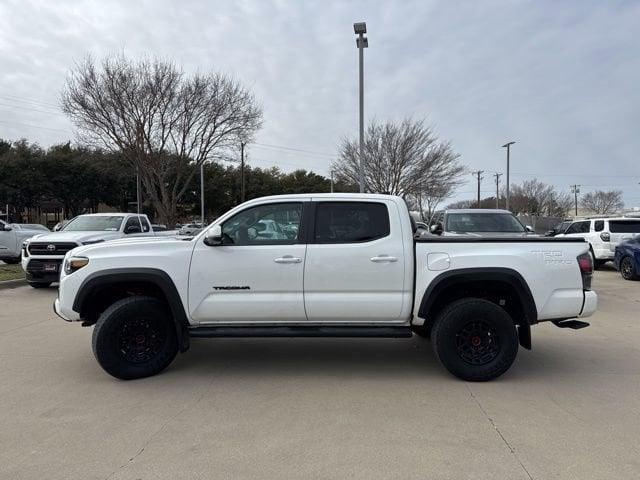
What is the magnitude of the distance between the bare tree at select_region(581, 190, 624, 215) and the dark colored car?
8055 cm

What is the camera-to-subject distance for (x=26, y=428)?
13.3 feet

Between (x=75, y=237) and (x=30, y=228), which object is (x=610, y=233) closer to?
(x=75, y=237)

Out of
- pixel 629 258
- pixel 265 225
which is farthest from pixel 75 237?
pixel 629 258

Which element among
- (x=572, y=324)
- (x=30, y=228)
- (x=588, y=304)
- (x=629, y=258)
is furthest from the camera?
(x=30, y=228)

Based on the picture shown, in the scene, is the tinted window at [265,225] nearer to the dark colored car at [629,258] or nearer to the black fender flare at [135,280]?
the black fender flare at [135,280]

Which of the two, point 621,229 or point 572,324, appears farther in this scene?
point 621,229

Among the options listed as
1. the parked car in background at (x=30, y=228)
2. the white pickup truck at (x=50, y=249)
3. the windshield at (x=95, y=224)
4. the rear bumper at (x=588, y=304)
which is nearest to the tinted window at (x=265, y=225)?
the rear bumper at (x=588, y=304)

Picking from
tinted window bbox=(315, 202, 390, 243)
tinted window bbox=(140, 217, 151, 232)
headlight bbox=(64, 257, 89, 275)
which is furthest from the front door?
tinted window bbox=(140, 217, 151, 232)

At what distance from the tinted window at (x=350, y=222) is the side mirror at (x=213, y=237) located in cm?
94

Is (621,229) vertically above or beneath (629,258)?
above

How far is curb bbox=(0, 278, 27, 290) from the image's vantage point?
1223 cm

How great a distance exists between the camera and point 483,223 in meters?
12.6

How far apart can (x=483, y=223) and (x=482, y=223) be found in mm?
23

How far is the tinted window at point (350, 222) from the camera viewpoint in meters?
5.20
